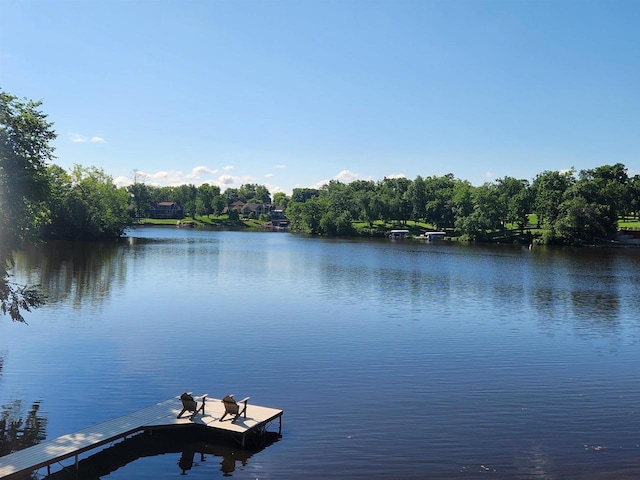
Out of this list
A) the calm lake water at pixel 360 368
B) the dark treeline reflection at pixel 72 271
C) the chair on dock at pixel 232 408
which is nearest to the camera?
the calm lake water at pixel 360 368

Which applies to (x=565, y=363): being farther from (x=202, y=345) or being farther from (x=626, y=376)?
(x=202, y=345)

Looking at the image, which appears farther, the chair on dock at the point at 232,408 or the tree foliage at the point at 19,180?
the tree foliage at the point at 19,180

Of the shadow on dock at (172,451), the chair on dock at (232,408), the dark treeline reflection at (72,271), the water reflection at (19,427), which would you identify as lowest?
the shadow on dock at (172,451)

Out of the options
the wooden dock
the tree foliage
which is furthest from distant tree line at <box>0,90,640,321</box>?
the wooden dock

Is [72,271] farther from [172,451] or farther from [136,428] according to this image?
[172,451]

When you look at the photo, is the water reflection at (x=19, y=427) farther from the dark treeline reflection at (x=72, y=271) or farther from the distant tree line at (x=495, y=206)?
the distant tree line at (x=495, y=206)

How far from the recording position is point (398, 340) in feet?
94.0

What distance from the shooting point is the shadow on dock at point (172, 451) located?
14039 mm

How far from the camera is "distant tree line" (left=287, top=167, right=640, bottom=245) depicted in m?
117

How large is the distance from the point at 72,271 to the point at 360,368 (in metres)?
38.0

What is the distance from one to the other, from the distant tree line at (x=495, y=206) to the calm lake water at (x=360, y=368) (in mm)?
75085

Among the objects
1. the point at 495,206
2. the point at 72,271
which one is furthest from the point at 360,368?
the point at 495,206

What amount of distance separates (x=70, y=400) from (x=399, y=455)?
11.3 m

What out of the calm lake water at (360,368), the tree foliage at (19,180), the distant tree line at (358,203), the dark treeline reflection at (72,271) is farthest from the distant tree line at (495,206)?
the tree foliage at (19,180)
